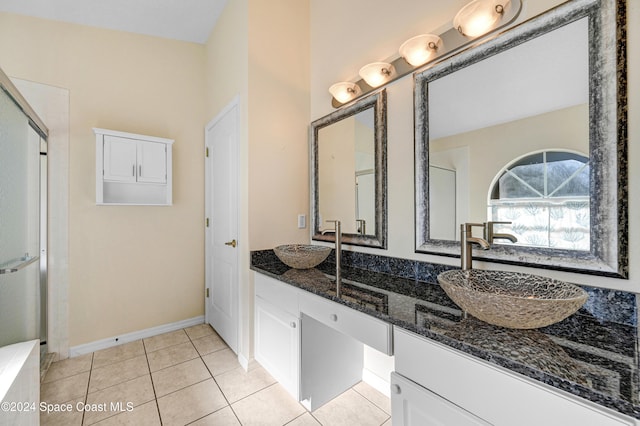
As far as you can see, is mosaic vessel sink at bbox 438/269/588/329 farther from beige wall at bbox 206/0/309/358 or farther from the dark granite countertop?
beige wall at bbox 206/0/309/358

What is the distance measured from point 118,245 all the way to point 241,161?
1.47m

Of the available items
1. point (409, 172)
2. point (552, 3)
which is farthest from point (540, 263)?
point (552, 3)

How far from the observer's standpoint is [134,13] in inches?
89.4

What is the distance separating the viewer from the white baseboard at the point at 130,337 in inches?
88.5

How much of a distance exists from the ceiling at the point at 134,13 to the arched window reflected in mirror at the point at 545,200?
8.37 ft

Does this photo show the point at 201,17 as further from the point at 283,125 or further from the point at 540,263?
the point at 540,263

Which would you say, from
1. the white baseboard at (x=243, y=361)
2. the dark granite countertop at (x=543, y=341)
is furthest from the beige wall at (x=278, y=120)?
the dark granite countertop at (x=543, y=341)

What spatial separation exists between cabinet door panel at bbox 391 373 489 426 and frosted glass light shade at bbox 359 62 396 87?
1.57 meters

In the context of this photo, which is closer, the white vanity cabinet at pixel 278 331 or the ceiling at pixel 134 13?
the white vanity cabinet at pixel 278 331

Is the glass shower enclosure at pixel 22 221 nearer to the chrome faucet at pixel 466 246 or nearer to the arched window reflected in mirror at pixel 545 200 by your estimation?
the chrome faucet at pixel 466 246

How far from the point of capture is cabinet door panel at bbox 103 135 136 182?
225cm

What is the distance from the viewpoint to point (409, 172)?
1547 millimetres

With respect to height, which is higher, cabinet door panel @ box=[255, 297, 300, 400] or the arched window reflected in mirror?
the arched window reflected in mirror

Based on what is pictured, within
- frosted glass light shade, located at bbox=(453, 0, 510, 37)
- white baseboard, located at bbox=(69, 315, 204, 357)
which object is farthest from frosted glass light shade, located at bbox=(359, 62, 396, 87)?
white baseboard, located at bbox=(69, 315, 204, 357)
